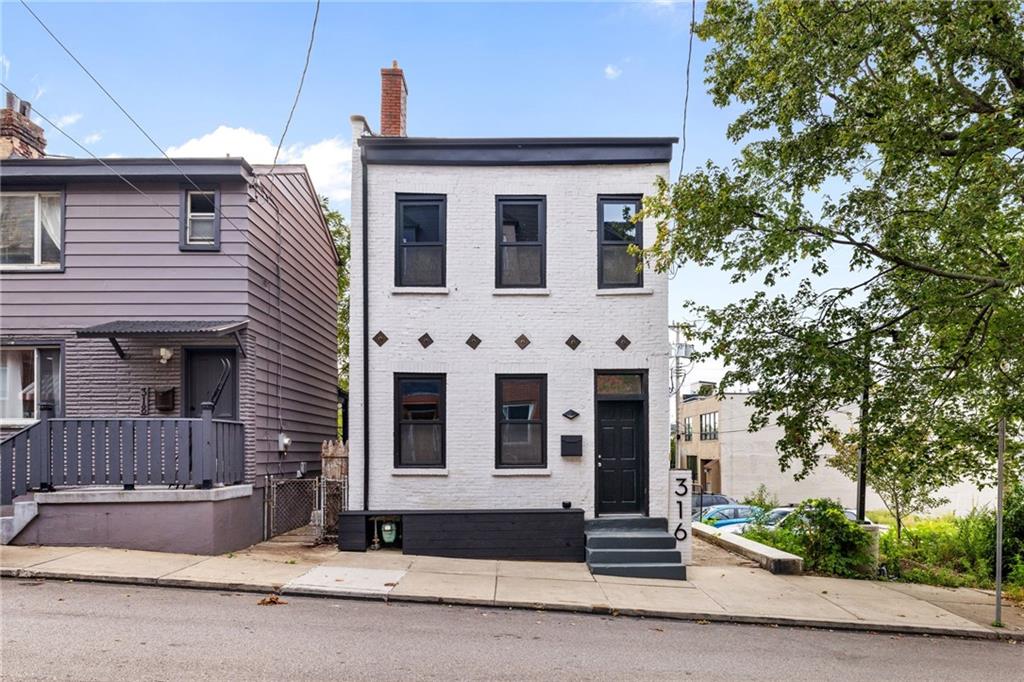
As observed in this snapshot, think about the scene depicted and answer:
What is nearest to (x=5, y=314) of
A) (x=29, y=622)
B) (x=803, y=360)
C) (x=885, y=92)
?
(x=29, y=622)

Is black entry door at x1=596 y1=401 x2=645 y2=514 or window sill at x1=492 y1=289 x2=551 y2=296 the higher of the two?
window sill at x1=492 y1=289 x2=551 y2=296

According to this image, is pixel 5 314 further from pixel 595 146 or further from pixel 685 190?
pixel 685 190

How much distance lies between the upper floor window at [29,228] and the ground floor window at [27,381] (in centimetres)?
153

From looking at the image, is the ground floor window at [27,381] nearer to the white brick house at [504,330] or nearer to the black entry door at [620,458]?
the white brick house at [504,330]

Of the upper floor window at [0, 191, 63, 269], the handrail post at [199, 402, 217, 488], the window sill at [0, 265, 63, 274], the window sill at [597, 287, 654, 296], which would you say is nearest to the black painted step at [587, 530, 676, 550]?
the window sill at [597, 287, 654, 296]

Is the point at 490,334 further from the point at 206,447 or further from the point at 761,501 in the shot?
the point at 761,501

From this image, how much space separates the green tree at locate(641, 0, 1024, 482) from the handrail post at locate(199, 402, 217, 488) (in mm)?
7173

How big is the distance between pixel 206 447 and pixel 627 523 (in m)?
6.57

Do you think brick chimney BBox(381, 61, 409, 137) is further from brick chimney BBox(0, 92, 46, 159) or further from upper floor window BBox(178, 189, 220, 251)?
brick chimney BBox(0, 92, 46, 159)

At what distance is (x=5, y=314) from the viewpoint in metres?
→ 12.9

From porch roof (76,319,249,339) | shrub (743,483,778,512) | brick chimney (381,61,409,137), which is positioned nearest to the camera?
porch roof (76,319,249,339)

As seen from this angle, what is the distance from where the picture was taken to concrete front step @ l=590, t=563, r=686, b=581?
11445mm

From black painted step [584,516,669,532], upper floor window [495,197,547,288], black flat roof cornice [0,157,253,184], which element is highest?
black flat roof cornice [0,157,253,184]

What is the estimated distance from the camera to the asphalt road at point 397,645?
625cm
